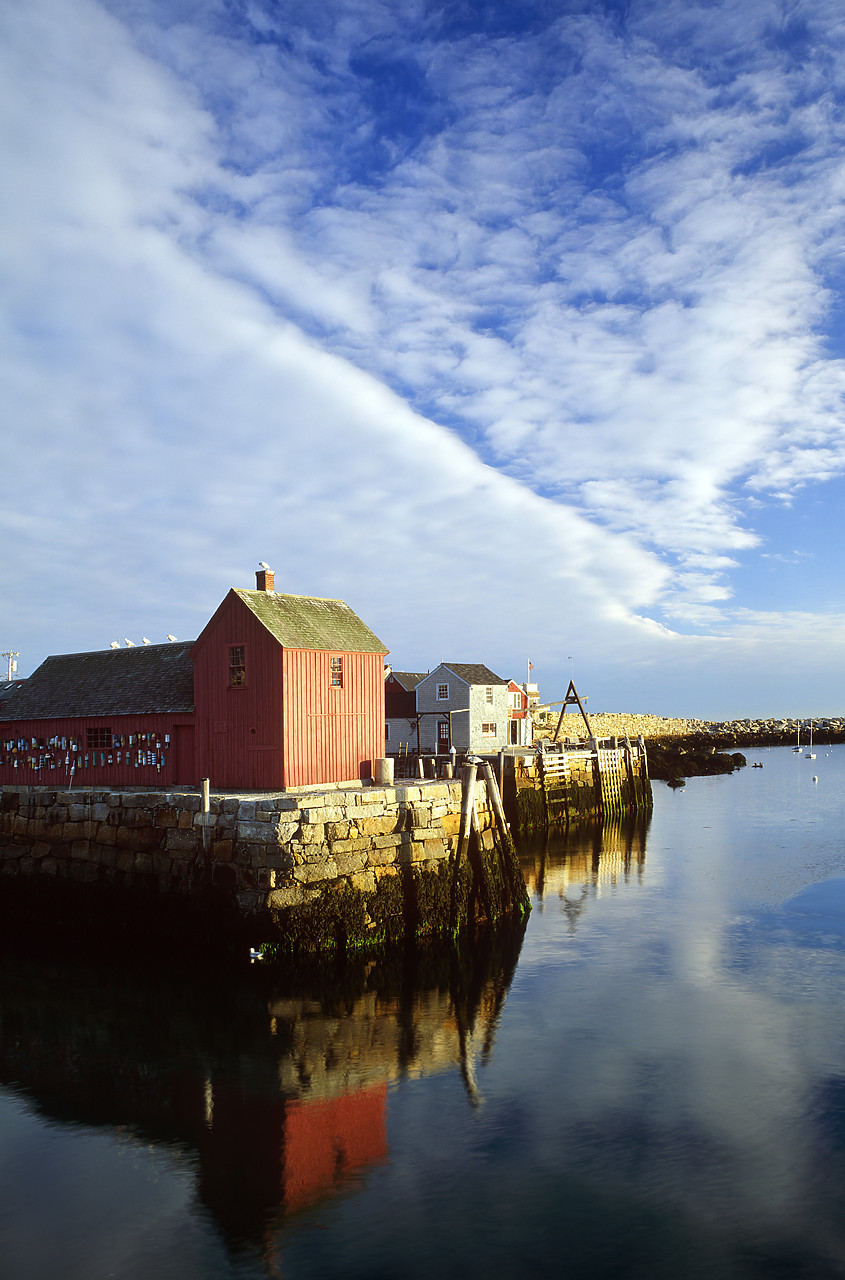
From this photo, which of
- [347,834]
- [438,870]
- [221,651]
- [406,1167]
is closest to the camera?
[406,1167]

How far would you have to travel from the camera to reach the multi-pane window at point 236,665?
947 inches

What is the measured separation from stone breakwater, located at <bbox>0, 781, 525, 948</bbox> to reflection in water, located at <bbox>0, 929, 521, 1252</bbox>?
3.51ft

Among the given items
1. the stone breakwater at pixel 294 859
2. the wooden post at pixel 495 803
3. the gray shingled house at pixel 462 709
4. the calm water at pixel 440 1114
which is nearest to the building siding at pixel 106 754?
the stone breakwater at pixel 294 859

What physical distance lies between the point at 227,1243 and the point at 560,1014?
7.98 m

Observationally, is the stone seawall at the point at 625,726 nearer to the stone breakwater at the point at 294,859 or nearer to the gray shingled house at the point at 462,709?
the gray shingled house at the point at 462,709

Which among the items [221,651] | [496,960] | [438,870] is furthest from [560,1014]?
[221,651]

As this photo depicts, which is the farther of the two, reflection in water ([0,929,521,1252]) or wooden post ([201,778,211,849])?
wooden post ([201,778,211,849])

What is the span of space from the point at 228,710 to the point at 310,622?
3603mm

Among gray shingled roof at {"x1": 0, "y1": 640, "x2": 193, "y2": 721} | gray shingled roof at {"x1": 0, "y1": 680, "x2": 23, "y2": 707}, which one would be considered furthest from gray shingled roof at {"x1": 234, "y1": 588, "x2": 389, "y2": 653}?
gray shingled roof at {"x1": 0, "y1": 680, "x2": 23, "y2": 707}

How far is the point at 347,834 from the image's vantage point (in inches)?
713

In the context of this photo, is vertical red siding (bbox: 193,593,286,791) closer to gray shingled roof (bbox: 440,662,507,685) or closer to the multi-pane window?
the multi-pane window

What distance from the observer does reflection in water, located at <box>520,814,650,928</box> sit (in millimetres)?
26359

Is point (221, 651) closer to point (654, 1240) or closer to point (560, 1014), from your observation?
point (560, 1014)

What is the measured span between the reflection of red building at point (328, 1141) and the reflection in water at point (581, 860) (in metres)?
11.4
